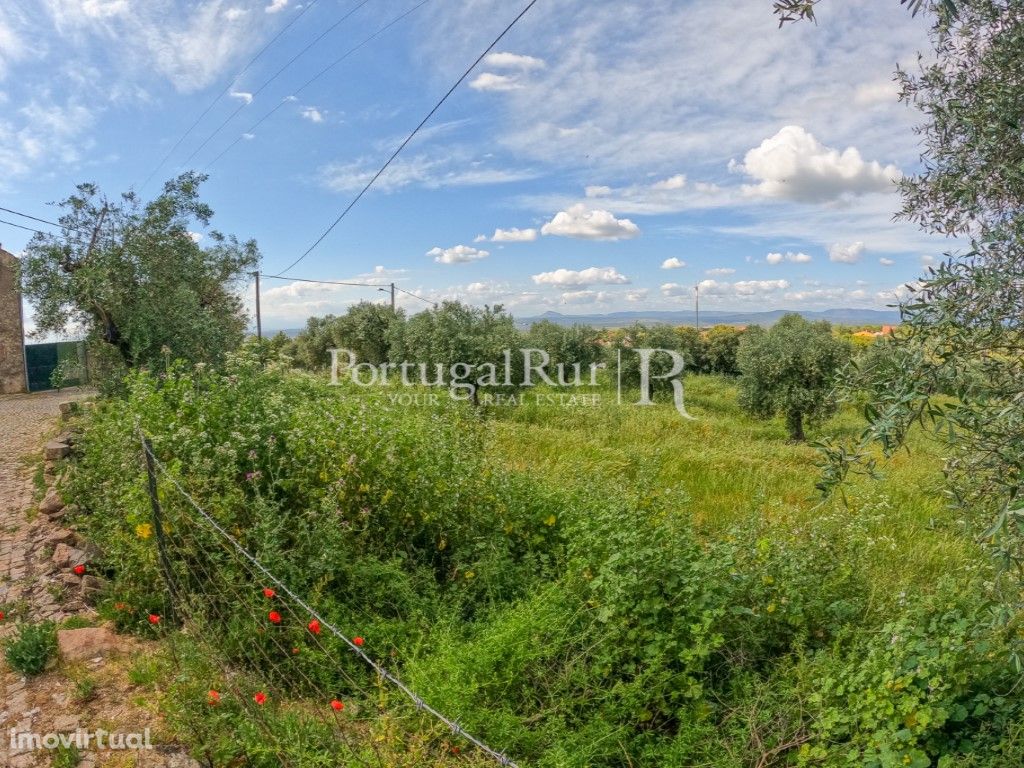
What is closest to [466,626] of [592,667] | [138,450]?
[592,667]

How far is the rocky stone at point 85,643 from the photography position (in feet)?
11.0

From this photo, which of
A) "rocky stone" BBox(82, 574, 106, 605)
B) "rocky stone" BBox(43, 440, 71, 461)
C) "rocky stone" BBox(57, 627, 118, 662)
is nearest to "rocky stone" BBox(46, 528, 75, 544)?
"rocky stone" BBox(82, 574, 106, 605)

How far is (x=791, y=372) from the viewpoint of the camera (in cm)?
1415

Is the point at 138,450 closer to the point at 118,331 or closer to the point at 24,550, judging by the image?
the point at 24,550

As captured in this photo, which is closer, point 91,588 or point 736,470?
point 91,588

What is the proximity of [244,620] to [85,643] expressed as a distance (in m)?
0.89

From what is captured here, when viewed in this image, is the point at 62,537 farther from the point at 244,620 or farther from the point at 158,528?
the point at 244,620

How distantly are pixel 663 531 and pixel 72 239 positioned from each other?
9.29 metres

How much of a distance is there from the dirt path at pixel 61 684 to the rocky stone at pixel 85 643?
0.06 feet

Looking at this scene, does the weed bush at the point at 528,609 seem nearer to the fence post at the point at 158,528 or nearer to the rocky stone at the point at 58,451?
the fence post at the point at 158,528

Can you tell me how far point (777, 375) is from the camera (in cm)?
1428

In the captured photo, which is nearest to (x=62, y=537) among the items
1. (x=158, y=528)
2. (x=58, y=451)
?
(x=158, y=528)

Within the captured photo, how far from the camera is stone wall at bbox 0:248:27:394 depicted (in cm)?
1703

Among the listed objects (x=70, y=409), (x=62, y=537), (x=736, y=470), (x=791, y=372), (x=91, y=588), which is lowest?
(x=736, y=470)
